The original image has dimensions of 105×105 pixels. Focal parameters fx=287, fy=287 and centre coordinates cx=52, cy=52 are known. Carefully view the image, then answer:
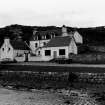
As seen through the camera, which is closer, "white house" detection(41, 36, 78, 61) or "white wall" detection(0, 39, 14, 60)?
"white house" detection(41, 36, 78, 61)

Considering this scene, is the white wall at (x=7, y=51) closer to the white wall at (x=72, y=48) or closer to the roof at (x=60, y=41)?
the roof at (x=60, y=41)

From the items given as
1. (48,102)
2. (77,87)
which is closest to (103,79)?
(77,87)

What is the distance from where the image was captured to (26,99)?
25.3 metres

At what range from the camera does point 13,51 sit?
6669 centimetres

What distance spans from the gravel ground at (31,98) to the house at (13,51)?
117 feet

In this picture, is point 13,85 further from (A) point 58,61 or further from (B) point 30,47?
(B) point 30,47

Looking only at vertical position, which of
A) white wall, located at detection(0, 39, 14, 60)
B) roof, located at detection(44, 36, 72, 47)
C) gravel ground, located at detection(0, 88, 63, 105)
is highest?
roof, located at detection(44, 36, 72, 47)

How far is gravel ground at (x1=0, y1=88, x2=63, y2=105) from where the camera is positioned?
23.5m

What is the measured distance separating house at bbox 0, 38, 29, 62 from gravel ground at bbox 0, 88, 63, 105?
35790mm

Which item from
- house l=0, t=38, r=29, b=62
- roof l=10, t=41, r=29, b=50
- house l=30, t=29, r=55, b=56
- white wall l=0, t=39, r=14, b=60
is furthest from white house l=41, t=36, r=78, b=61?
white wall l=0, t=39, r=14, b=60

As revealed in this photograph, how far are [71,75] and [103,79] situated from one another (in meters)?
3.91

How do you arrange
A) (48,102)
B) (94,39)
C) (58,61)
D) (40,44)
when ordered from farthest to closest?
(94,39) < (40,44) < (58,61) < (48,102)

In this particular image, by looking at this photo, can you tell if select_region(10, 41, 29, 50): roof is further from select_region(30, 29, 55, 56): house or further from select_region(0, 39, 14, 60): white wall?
select_region(30, 29, 55, 56): house

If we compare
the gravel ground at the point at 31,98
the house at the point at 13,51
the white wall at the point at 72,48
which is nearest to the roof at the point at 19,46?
the house at the point at 13,51
